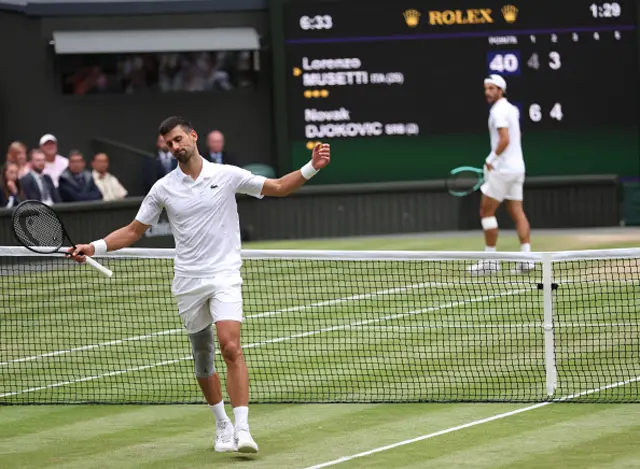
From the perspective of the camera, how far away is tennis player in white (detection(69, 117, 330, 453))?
804 cm

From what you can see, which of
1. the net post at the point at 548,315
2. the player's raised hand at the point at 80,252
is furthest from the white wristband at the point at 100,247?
the net post at the point at 548,315

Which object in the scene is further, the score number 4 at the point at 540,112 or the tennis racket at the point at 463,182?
the score number 4 at the point at 540,112

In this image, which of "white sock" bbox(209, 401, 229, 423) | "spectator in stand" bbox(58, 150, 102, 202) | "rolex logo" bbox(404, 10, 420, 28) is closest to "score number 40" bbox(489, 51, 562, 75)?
"rolex logo" bbox(404, 10, 420, 28)

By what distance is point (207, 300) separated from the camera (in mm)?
8188

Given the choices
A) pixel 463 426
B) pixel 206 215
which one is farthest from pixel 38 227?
pixel 463 426

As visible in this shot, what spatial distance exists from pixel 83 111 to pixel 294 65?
331cm

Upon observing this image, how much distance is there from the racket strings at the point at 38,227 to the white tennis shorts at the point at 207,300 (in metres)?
1.00

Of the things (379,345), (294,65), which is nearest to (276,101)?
(294,65)

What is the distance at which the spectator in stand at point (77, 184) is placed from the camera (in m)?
18.3

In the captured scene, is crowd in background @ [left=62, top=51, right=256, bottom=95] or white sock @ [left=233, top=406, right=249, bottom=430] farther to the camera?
crowd in background @ [left=62, top=51, right=256, bottom=95]

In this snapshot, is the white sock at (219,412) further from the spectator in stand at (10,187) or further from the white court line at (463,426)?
the spectator in stand at (10,187)

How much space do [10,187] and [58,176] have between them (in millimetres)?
898

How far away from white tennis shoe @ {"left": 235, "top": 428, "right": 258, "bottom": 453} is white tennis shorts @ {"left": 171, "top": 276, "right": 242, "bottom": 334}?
626 mm

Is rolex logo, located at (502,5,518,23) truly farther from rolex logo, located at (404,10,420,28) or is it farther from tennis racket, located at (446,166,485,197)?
tennis racket, located at (446,166,485,197)
